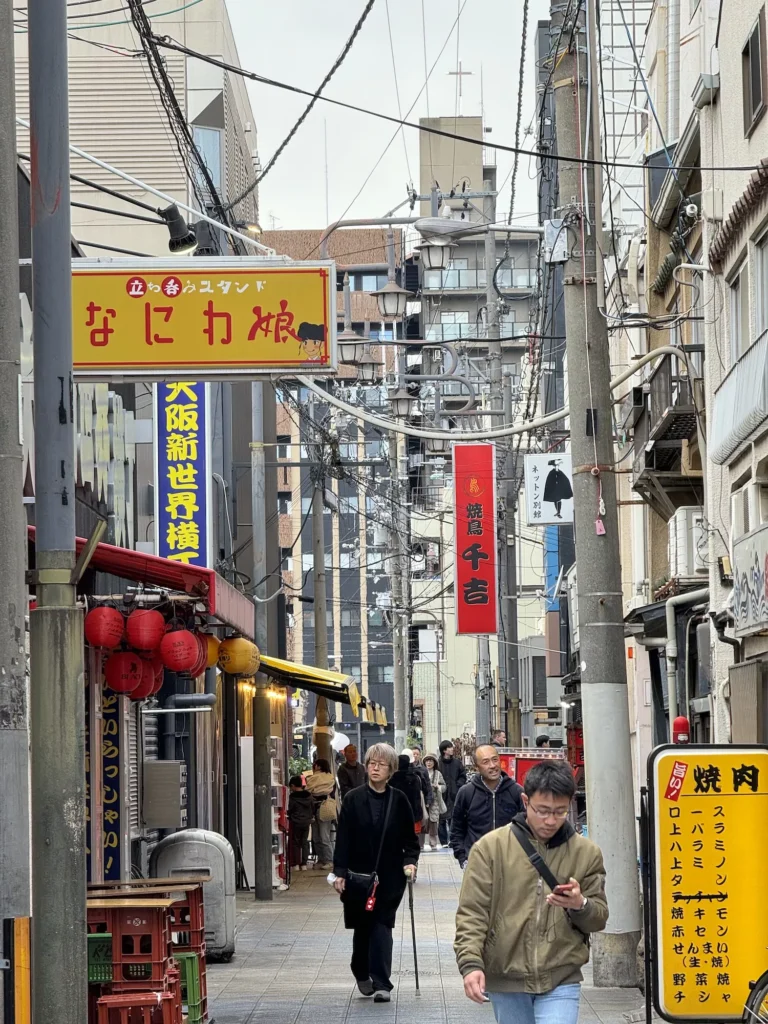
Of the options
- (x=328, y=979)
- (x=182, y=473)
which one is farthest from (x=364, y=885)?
(x=182, y=473)

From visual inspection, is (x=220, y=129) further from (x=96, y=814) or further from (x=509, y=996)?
(x=509, y=996)

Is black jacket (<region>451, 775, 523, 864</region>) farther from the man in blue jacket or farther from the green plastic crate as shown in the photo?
the green plastic crate

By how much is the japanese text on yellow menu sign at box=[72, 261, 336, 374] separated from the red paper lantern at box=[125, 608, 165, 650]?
297cm

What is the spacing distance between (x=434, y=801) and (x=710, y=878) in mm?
22425

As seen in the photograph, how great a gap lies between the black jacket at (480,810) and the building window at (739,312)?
615cm

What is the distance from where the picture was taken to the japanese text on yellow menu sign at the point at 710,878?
9.38 metres

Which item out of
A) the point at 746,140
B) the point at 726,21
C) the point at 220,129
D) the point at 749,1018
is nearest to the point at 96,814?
the point at 749,1018

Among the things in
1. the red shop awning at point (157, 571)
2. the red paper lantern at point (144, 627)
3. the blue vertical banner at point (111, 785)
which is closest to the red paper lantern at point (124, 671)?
the red paper lantern at point (144, 627)

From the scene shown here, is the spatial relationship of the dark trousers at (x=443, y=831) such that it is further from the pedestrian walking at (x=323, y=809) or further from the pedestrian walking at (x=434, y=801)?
the pedestrian walking at (x=323, y=809)

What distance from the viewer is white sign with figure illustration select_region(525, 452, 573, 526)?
29922 mm

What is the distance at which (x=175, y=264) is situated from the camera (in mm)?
10852

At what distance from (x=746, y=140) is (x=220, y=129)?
14.6 meters

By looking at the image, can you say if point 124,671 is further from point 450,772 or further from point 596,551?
point 450,772

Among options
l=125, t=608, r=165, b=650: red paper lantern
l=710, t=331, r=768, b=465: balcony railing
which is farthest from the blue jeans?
l=710, t=331, r=768, b=465: balcony railing
